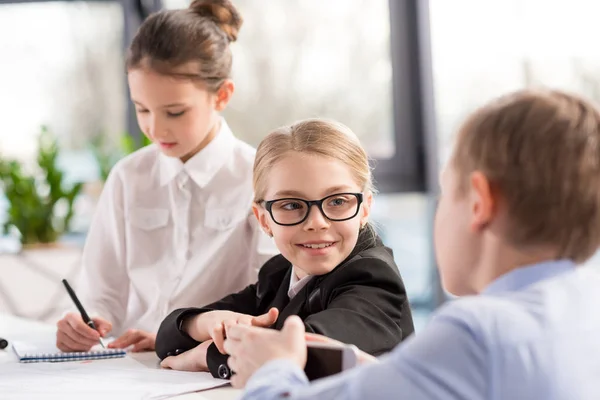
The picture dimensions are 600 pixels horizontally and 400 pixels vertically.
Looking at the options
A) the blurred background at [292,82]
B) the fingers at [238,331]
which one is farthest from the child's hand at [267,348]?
the blurred background at [292,82]

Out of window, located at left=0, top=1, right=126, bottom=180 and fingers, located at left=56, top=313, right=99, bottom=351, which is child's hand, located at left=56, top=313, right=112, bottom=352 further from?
window, located at left=0, top=1, right=126, bottom=180

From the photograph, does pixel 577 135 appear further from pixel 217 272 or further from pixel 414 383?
pixel 217 272

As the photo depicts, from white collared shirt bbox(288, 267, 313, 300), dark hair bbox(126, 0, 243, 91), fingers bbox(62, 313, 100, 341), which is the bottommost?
fingers bbox(62, 313, 100, 341)

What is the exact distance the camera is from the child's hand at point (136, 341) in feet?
5.92

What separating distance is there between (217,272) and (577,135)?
1177 millimetres

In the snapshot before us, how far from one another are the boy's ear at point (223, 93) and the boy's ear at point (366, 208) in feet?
2.05

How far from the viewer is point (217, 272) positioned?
197 cm

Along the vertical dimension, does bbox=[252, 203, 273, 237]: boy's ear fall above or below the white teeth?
above

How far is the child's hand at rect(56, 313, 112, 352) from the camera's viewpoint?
1772mm

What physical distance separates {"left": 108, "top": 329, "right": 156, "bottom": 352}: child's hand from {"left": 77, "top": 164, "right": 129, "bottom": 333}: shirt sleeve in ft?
1.06

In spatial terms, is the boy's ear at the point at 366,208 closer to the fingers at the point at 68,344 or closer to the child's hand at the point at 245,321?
the child's hand at the point at 245,321

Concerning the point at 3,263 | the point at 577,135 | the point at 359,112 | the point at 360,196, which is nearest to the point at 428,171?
the point at 359,112

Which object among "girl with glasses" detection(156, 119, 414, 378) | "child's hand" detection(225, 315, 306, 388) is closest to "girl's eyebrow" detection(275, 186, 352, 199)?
"girl with glasses" detection(156, 119, 414, 378)

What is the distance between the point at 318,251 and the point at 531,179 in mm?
608
